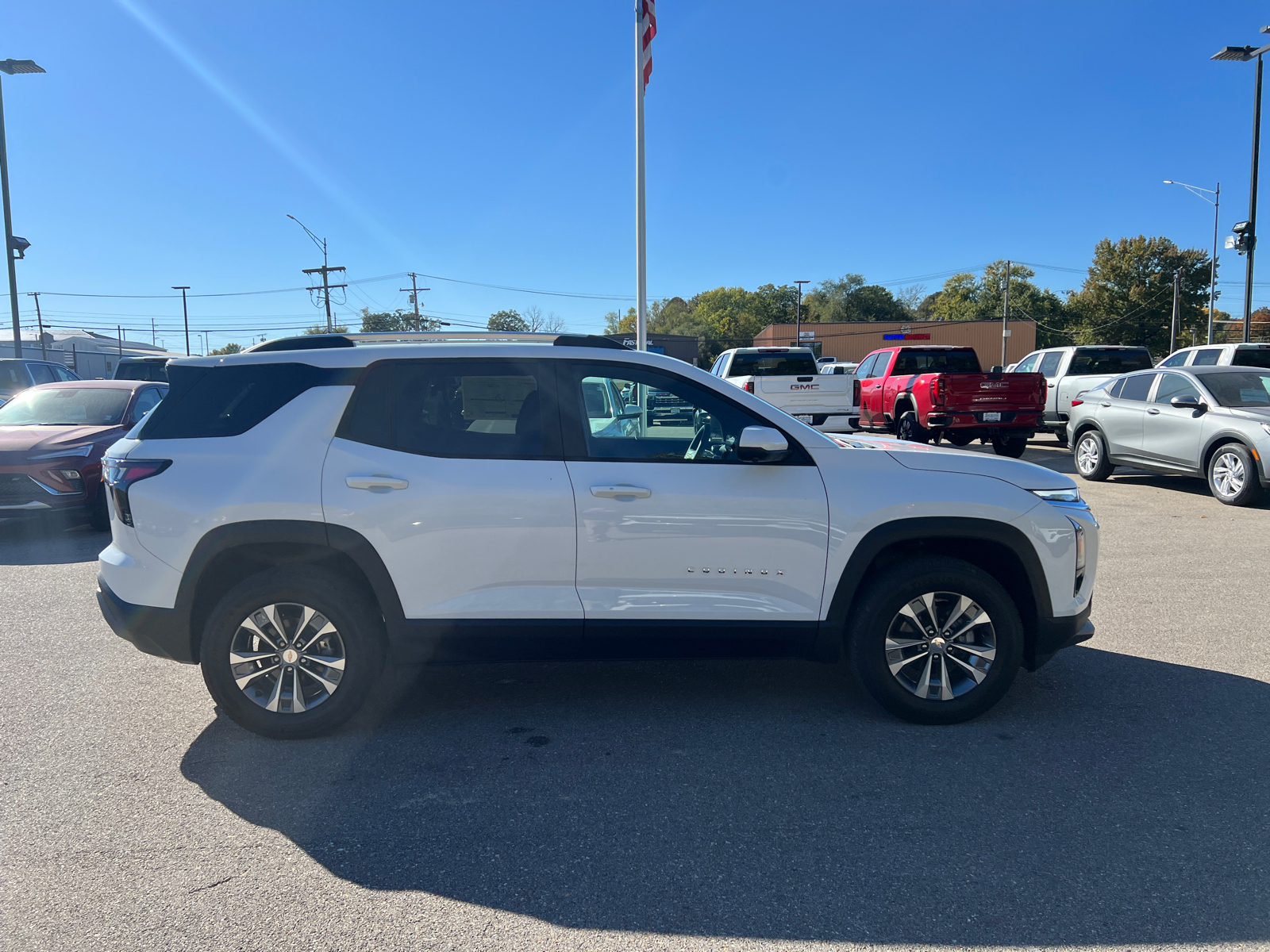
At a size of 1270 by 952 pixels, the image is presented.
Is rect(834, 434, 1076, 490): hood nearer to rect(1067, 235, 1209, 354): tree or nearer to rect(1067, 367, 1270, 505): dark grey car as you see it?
rect(1067, 367, 1270, 505): dark grey car

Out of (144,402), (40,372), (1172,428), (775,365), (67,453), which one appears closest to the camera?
(67,453)

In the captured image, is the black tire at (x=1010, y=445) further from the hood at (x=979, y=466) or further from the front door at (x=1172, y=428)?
the hood at (x=979, y=466)

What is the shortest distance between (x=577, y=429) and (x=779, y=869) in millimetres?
2051

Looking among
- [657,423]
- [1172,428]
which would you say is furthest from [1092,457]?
[657,423]

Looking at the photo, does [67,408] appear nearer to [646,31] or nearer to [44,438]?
[44,438]

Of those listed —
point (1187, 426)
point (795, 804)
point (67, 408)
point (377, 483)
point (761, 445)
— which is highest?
point (67, 408)

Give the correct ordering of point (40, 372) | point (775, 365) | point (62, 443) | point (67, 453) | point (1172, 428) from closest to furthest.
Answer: point (67, 453) → point (62, 443) → point (1172, 428) → point (40, 372) → point (775, 365)

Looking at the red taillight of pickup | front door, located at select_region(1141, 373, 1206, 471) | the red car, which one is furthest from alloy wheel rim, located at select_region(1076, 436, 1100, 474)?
the red car

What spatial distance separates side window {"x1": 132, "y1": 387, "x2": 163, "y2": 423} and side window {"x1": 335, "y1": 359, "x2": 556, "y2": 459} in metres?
7.30

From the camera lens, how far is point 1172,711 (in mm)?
4258

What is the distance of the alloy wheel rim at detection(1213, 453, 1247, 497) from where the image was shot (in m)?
9.95

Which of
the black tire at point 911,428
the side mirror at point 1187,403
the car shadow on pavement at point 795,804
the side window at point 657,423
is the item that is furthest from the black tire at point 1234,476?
the side window at point 657,423

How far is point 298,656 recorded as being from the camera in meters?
3.96

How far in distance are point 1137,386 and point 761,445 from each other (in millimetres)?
10066
